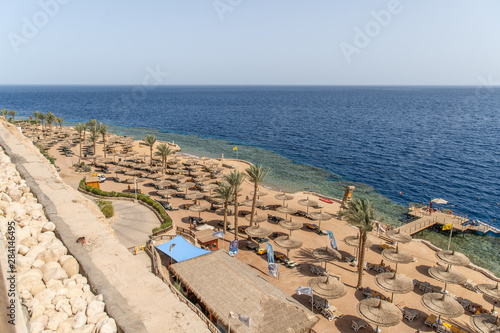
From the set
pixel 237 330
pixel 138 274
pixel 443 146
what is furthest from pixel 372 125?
pixel 138 274

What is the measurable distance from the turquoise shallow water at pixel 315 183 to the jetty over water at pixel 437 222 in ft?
3.32

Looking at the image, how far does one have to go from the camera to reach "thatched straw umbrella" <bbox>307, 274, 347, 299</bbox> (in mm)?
21438

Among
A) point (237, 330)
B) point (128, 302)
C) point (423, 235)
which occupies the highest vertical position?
point (128, 302)

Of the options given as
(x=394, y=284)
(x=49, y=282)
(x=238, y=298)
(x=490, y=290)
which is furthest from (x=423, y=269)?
(x=49, y=282)

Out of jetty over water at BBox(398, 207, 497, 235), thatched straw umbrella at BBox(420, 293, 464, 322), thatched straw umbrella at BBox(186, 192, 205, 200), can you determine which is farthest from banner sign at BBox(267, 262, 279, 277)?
jetty over water at BBox(398, 207, 497, 235)

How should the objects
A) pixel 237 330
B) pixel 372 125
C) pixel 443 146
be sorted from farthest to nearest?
pixel 372 125 < pixel 443 146 < pixel 237 330

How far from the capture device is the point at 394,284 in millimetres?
22125

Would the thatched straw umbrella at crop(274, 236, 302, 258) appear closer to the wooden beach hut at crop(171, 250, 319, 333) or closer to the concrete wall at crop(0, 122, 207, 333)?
the wooden beach hut at crop(171, 250, 319, 333)

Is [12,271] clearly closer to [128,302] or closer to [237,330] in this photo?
[128,302]

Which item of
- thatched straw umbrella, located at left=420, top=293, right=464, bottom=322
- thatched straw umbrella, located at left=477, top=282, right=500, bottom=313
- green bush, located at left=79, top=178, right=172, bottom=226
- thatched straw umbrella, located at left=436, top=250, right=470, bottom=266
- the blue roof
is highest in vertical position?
the blue roof

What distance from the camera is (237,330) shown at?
55.4 ft

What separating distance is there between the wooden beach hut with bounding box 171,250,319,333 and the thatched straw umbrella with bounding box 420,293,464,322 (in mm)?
8737

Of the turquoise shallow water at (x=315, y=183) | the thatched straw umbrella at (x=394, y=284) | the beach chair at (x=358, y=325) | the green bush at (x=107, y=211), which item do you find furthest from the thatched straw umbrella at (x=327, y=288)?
the turquoise shallow water at (x=315, y=183)

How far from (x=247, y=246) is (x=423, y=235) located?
2447 centimetres
